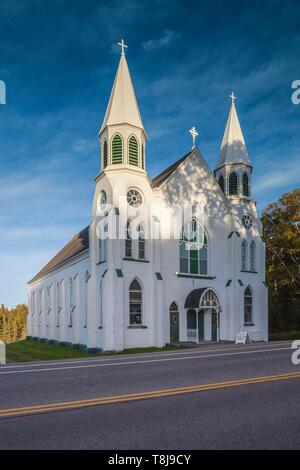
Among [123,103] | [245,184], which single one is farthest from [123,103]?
[245,184]

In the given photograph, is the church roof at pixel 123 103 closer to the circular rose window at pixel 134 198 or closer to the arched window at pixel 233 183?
the circular rose window at pixel 134 198

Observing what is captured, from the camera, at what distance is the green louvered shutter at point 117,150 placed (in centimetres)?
2719

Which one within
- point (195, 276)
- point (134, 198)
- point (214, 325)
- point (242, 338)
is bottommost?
point (242, 338)

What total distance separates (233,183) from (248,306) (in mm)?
9597

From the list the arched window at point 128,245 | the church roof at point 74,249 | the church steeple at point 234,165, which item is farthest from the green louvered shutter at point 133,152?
the church steeple at point 234,165

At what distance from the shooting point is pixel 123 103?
27.9m

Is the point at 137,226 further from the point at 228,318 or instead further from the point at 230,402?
the point at 230,402

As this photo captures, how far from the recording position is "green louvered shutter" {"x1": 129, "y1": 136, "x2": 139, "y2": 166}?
27.4 meters

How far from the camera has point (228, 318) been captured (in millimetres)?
30172

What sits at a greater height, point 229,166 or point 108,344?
point 229,166

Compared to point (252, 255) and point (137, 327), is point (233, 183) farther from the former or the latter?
point (137, 327)

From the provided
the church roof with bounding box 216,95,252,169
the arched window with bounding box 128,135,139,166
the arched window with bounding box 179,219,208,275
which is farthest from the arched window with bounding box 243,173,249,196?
the arched window with bounding box 128,135,139,166
